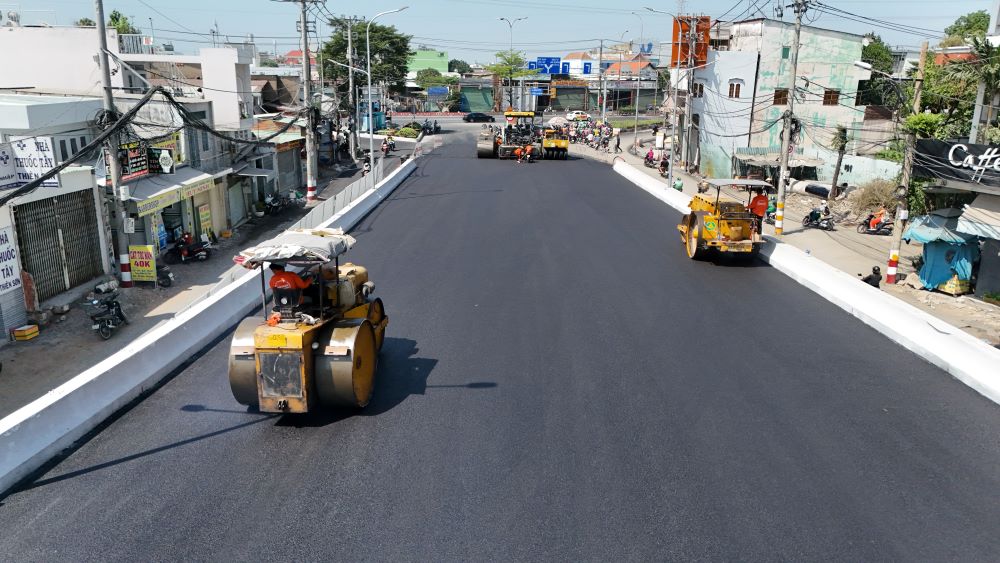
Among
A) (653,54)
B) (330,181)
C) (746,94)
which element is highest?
(653,54)

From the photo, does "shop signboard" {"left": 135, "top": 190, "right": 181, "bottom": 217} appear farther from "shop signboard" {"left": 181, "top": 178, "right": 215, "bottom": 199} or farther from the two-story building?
the two-story building

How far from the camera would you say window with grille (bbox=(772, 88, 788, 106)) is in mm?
43656

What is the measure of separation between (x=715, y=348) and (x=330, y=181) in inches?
1326

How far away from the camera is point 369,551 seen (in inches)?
268

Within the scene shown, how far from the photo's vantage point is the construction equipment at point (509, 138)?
46.7 metres

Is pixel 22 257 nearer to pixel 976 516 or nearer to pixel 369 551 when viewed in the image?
pixel 369 551

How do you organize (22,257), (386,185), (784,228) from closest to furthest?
(22,257)
(784,228)
(386,185)

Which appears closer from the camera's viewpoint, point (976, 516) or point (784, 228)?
point (976, 516)

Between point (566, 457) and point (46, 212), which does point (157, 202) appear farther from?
point (566, 457)

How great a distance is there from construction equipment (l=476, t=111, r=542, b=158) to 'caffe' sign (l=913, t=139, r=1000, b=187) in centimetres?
2891

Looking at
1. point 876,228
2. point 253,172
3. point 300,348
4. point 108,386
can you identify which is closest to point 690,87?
point 876,228

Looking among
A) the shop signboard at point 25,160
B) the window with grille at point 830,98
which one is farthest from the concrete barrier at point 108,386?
the window with grille at point 830,98

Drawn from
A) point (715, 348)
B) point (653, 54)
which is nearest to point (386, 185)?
point (715, 348)

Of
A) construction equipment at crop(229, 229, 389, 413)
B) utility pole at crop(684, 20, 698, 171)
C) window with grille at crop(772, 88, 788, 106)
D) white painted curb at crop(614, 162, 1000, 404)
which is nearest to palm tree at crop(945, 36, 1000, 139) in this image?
white painted curb at crop(614, 162, 1000, 404)
